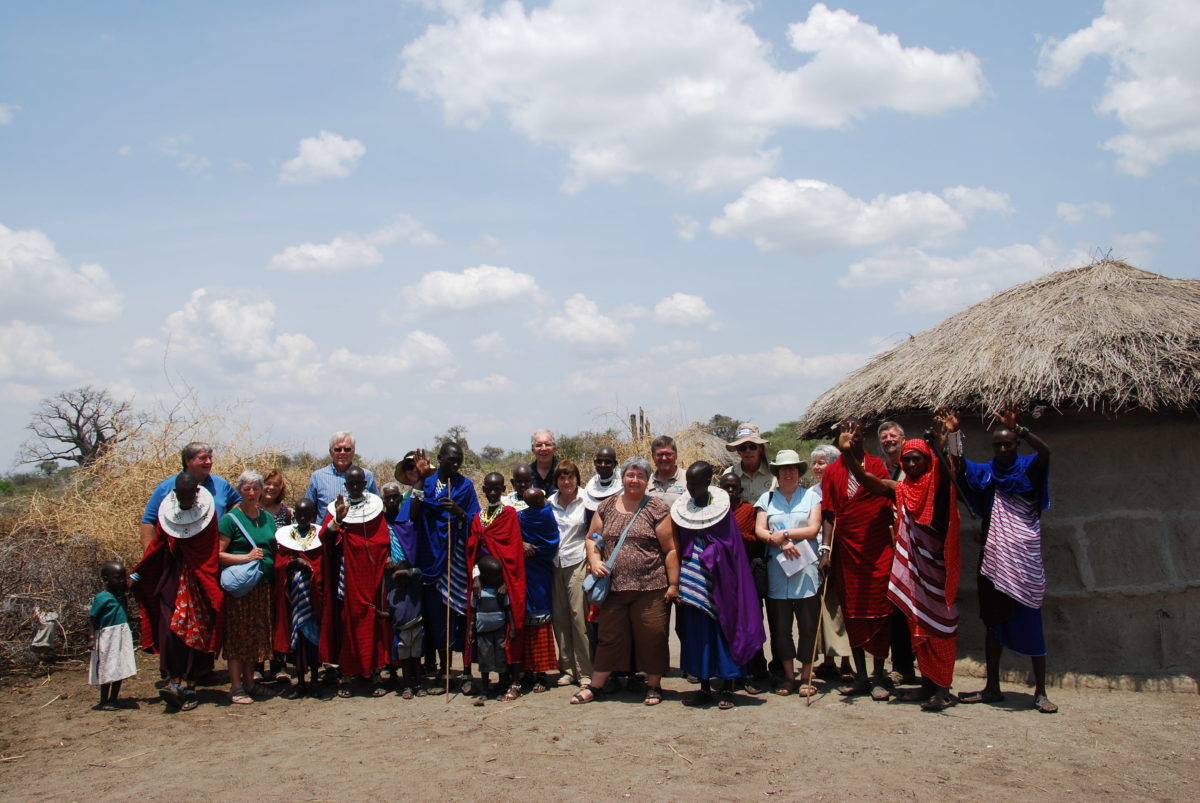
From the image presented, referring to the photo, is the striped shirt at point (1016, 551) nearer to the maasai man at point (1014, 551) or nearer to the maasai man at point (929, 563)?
the maasai man at point (1014, 551)

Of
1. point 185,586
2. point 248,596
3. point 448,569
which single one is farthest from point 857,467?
point 185,586

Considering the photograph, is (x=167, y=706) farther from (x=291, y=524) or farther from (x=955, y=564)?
(x=955, y=564)

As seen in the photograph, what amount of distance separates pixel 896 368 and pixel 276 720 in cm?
494

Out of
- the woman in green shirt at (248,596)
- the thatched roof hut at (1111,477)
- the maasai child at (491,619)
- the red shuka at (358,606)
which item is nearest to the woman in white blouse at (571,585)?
the maasai child at (491,619)

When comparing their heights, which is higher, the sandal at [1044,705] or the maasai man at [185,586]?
the maasai man at [185,586]

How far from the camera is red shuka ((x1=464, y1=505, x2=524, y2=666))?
219 inches

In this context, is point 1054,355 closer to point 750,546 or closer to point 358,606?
point 750,546

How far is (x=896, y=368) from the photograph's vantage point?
688cm

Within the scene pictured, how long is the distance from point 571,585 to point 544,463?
33.8 inches

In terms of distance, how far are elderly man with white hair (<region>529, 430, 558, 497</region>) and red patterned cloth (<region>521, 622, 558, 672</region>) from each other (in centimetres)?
91

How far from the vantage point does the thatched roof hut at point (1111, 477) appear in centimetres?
557

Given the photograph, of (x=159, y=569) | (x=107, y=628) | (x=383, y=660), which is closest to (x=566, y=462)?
(x=383, y=660)

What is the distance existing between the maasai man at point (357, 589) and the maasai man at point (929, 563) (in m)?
2.93

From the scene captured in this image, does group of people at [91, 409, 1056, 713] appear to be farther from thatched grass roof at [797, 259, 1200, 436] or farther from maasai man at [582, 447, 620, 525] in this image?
thatched grass roof at [797, 259, 1200, 436]
